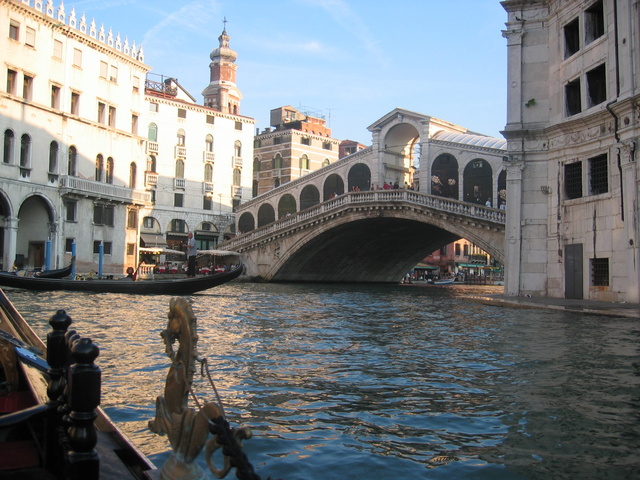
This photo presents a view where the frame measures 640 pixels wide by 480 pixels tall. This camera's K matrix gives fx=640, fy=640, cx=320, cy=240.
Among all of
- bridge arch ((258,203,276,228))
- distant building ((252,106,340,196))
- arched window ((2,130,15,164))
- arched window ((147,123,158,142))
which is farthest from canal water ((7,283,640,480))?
distant building ((252,106,340,196))

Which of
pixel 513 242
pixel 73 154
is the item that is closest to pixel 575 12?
pixel 513 242

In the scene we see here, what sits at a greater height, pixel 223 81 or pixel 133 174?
pixel 223 81

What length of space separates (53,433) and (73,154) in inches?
977

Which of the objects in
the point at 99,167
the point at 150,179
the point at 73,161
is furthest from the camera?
the point at 150,179

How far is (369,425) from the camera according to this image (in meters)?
4.30

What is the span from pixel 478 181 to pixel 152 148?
18651 mm

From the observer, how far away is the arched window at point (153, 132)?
118ft

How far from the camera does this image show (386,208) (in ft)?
85.7

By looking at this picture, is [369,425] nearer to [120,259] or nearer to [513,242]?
[513,242]

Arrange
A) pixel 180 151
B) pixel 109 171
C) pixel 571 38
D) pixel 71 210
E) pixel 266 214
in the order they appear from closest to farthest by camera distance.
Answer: pixel 571 38 < pixel 71 210 < pixel 109 171 < pixel 180 151 < pixel 266 214

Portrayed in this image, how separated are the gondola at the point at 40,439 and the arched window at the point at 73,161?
77.5 ft

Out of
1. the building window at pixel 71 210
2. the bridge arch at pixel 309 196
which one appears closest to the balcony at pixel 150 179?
the bridge arch at pixel 309 196

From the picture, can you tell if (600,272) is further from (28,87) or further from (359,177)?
(28,87)

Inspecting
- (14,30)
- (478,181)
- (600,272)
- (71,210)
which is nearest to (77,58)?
(14,30)
